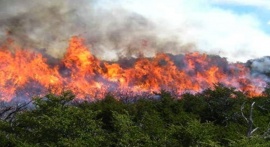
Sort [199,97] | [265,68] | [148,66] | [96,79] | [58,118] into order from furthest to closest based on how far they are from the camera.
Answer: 1. [265,68]
2. [148,66]
3. [96,79]
4. [199,97]
5. [58,118]

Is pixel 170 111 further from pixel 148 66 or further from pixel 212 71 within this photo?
pixel 212 71

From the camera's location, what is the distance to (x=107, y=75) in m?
96.5

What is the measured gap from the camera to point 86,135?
2273 cm

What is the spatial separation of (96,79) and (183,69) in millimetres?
27510

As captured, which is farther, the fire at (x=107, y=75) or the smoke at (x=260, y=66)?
the smoke at (x=260, y=66)

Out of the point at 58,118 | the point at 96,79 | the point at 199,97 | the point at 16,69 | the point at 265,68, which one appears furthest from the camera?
the point at 265,68

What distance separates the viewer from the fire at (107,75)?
86.7m

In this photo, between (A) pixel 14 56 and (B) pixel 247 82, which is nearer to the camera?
(A) pixel 14 56

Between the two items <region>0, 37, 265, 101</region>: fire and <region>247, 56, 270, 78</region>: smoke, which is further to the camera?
<region>247, 56, 270, 78</region>: smoke

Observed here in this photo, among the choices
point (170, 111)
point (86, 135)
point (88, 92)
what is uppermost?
point (88, 92)

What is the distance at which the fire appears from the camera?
86688 millimetres

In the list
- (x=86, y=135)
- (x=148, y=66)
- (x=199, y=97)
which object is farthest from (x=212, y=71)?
(x=86, y=135)

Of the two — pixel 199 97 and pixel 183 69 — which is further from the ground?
pixel 183 69

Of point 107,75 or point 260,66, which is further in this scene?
point 260,66
